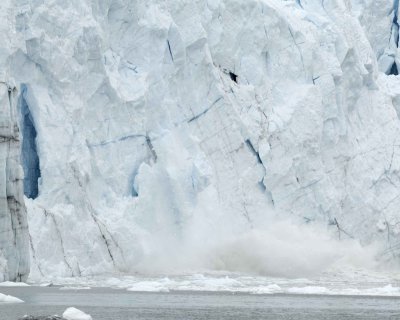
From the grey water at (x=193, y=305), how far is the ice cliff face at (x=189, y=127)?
219 centimetres

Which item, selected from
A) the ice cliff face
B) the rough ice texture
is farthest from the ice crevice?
the rough ice texture

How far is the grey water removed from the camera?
18495 millimetres

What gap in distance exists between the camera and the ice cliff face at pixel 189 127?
83.7ft

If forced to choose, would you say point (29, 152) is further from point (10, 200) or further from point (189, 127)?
point (189, 127)

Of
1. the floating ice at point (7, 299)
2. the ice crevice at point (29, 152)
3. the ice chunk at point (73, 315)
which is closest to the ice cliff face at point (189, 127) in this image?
the ice crevice at point (29, 152)

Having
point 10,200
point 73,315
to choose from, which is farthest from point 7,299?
point 10,200

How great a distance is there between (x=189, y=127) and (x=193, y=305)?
29.2 ft

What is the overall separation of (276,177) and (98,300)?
1016cm

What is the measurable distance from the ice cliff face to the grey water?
7.19 feet

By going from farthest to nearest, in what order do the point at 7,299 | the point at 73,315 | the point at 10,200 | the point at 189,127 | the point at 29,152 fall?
1. the point at 189,127
2. the point at 29,152
3. the point at 10,200
4. the point at 7,299
5. the point at 73,315

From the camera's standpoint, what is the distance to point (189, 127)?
29.3m

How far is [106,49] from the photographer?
27.7 metres

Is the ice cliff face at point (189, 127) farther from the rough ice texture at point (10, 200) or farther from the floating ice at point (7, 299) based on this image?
the floating ice at point (7, 299)

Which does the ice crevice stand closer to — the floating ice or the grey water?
the grey water
